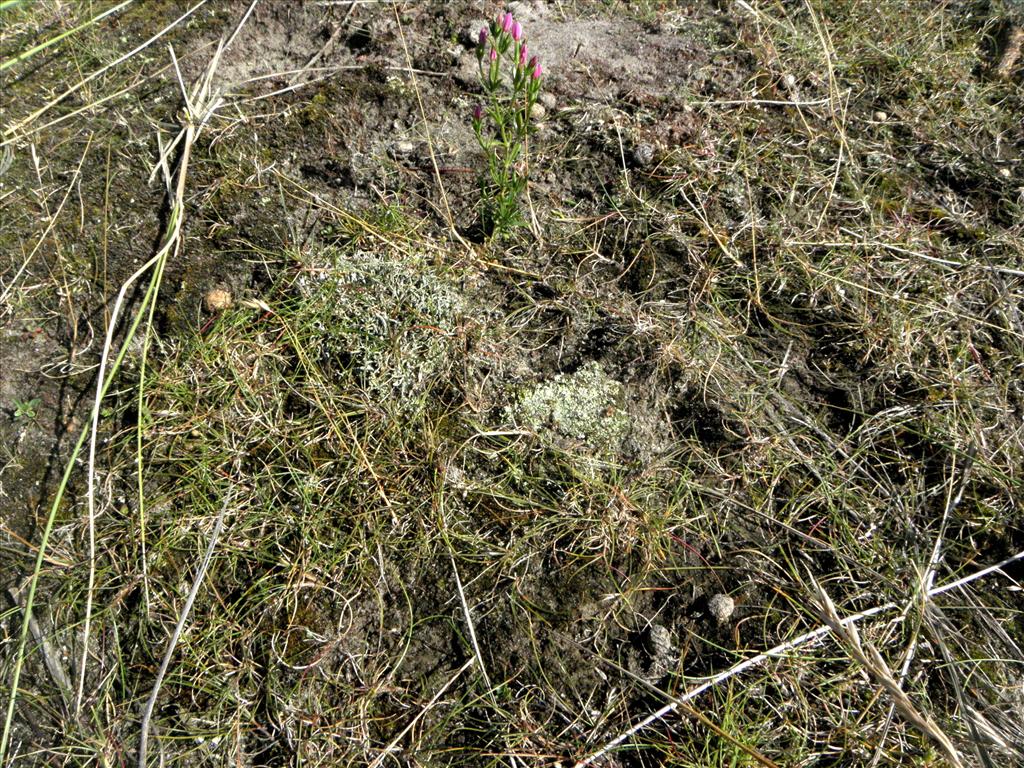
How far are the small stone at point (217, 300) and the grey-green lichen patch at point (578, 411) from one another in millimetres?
895

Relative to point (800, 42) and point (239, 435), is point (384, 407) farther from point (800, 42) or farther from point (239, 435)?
point (800, 42)

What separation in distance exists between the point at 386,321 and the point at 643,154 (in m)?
1.03

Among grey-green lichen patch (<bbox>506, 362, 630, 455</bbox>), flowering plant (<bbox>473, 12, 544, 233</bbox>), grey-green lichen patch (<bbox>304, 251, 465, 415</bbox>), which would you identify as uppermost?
flowering plant (<bbox>473, 12, 544, 233</bbox>)

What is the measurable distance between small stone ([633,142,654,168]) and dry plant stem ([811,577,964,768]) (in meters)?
1.39

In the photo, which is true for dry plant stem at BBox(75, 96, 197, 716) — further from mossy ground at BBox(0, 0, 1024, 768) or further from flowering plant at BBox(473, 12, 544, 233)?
flowering plant at BBox(473, 12, 544, 233)

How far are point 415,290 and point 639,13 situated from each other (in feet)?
4.88

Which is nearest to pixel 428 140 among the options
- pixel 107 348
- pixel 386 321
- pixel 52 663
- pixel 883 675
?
pixel 386 321

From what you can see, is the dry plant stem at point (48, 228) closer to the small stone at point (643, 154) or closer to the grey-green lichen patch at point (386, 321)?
the grey-green lichen patch at point (386, 321)

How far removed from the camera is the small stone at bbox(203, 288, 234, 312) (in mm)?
2051

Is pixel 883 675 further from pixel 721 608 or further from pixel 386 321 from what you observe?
pixel 386 321

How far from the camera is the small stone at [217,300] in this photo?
205 cm

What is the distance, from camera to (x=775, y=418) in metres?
1.95

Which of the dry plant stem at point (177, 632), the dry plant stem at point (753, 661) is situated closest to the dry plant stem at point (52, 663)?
the dry plant stem at point (177, 632)

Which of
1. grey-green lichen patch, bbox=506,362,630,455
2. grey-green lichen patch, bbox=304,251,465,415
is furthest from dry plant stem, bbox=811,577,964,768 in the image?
grey-green lichen patch, bbox=304,251,465,415
